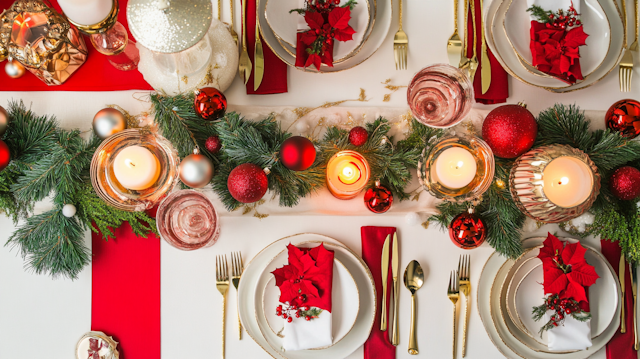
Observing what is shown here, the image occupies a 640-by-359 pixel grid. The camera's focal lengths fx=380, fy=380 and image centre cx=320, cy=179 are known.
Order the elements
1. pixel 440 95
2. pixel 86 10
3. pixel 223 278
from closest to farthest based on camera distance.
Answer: pixel 86 10 → pixel 440 95 → pixel 223 278

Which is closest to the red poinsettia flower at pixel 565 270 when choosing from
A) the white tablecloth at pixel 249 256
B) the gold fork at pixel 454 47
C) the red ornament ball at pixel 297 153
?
the white tablecloth at pixel 249 256

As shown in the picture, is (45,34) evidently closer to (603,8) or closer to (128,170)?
(128,170)

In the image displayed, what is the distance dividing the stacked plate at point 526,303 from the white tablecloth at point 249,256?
0.12 ft

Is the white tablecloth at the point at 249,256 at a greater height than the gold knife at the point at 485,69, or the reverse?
the gold knife at the point at 485,69

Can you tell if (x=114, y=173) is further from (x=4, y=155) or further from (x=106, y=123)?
(x=4, y=155)

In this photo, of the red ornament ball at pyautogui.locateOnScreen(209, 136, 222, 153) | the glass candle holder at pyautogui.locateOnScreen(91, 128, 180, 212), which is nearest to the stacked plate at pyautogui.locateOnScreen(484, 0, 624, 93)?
the red ornament ball at pyautogui.locateOnScreen(209, 136, 222, 153)

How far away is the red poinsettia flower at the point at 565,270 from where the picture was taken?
0.98 m

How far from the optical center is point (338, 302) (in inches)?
41.2

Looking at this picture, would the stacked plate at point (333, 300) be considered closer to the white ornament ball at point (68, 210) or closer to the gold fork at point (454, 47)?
the white ornament ball at point (68, 210)

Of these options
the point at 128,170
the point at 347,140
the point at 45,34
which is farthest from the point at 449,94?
the point at 45,34

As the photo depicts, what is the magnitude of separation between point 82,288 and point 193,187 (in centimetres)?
47

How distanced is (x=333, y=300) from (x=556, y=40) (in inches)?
35.9

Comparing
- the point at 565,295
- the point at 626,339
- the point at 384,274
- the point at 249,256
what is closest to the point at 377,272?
the point at 384,274

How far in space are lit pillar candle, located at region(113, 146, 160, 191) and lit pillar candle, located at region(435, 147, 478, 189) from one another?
2.23 feet
